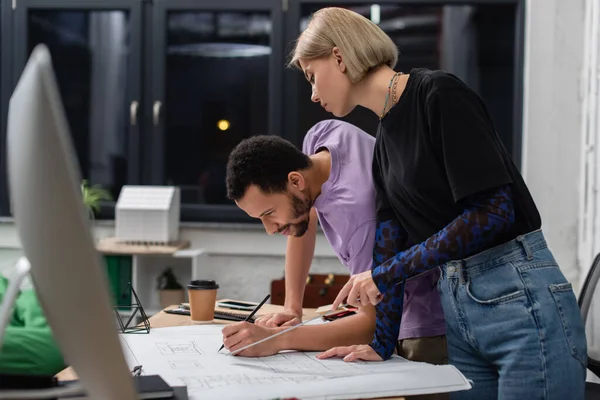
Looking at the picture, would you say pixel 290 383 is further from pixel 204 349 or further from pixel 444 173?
pixel 444 173

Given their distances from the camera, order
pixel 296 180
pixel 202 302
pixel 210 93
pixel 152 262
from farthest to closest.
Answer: pixel 210 93 → pixel 152 262 → pixel 202 302 → pixel 296 180

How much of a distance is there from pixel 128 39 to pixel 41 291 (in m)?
3.79

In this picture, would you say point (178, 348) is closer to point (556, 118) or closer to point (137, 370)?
point (137, 370)

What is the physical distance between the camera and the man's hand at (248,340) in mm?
1354

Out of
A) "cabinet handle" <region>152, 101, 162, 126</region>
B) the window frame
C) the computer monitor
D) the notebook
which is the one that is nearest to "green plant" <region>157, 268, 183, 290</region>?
"cabinet handle" <region>152, 101, 162, 126</region>

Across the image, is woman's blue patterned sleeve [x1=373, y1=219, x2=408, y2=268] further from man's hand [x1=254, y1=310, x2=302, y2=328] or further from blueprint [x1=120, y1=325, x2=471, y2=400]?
man's hand [x1=254, y1=310, x2=302, y2=328]

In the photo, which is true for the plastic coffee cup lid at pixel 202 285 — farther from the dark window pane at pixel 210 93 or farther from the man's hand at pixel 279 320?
the dark window pane at pixel 210 93

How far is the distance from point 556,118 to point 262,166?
8.65 ft

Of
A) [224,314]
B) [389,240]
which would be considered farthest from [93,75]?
[389,240]

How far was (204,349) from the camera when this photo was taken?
1402 millimetres

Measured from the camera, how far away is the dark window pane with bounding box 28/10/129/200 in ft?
13.7

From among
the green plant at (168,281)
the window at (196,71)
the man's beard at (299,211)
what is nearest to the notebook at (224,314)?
the man's beard at (299,211)

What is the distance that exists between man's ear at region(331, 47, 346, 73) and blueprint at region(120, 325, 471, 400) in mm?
540

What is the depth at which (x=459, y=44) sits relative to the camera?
402 centimetres
